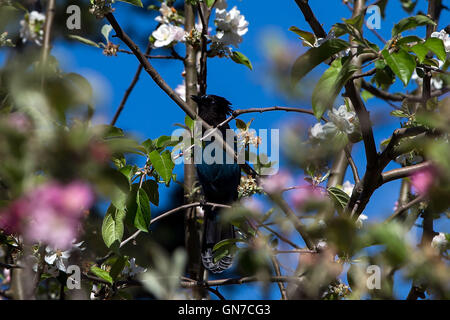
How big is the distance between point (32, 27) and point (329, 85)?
1808mm

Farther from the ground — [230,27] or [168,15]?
[168,15]

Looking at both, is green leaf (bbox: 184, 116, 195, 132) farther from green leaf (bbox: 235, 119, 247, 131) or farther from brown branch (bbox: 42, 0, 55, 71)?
brown branch (bbox: 42, 0, 55, 71)

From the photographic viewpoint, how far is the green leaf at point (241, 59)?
9.16ft

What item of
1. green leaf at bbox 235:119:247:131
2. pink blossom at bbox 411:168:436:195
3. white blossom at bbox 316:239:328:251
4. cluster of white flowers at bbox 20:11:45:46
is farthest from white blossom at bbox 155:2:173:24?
pink blossom at bbox 411:168:436:195

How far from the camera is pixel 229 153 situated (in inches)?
82.4

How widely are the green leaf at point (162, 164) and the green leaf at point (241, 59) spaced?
103cm

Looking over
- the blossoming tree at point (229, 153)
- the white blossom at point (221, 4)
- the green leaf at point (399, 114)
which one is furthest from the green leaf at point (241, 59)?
the green leaf at point (399, 114)

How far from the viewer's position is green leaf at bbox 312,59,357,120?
1.47 metres

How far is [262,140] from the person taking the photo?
→ 7.80 ft

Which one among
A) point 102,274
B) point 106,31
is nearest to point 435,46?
point 102,274

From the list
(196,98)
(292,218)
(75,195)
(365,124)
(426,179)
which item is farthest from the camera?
(196,98)

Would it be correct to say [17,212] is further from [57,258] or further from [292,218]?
[57,258]
